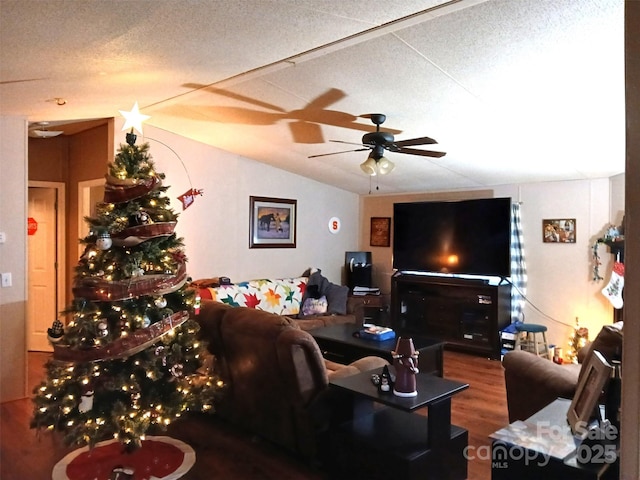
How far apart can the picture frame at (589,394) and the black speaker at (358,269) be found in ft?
16.9

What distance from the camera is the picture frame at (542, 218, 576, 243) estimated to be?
5.38 m

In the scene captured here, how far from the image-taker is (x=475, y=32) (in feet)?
8.37

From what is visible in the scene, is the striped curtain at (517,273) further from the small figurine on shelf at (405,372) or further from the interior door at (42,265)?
the interior door at (42,265)

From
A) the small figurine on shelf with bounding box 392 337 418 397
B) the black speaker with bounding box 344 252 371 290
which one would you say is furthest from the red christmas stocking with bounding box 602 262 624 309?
the small figurine on shelf with bounding box 392 337 418 397

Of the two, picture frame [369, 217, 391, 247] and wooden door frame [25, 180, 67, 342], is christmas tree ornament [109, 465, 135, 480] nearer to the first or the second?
wooden door frame [25, 180, 67, 342]

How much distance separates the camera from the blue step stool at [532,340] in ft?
17.1

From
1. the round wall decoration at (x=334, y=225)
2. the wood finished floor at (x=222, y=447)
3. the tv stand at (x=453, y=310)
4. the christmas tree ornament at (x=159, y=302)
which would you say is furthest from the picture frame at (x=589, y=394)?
the round wall decoration at (x=334, y=225)

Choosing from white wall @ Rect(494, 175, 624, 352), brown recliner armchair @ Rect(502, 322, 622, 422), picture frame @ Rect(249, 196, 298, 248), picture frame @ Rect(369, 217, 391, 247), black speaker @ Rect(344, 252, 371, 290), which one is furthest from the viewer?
picture frame @ Rect(369, 217, 391, 247)

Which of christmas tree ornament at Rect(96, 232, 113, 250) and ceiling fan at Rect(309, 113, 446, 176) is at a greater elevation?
ceiling fan at Rect(309, 113, 446, 176)

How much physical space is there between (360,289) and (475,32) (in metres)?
4.70

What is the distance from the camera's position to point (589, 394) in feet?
5.74

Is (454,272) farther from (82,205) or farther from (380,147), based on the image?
(82,205)

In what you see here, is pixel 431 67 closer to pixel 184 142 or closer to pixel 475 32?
pixel 475 32

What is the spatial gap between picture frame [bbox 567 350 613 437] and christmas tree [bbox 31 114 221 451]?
209 cm
